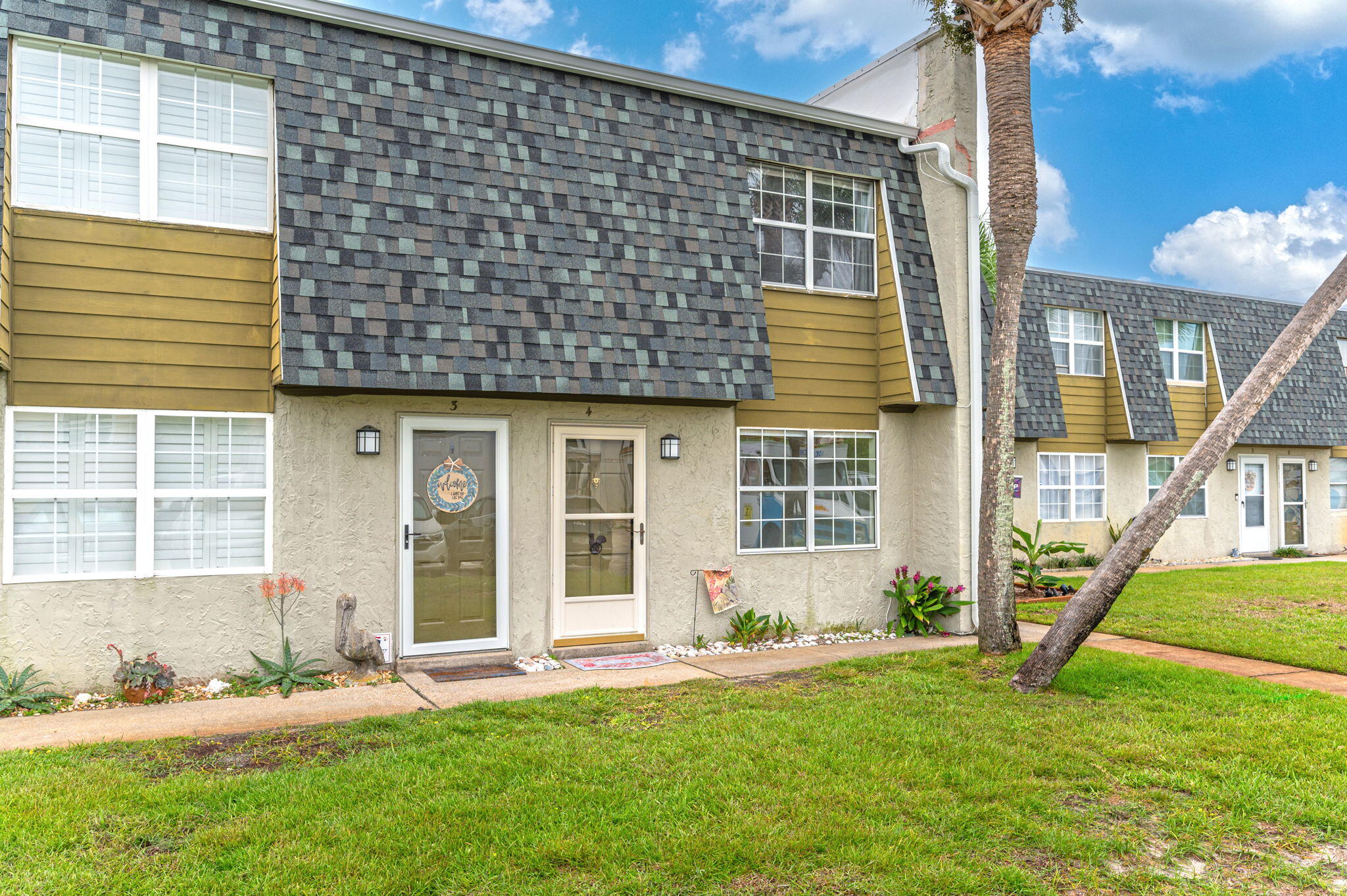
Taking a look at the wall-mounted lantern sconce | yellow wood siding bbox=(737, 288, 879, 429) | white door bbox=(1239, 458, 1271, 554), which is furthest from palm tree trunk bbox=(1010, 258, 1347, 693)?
white door bbox=(1239, 458, 1271, 554)

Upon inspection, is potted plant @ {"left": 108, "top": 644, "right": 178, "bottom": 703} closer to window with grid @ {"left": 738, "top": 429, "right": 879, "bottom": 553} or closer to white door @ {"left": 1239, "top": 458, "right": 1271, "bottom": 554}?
window with grid @ {"left": 738, "top": 429, "right": 879, "bottom": 553}

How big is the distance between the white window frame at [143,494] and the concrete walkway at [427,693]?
102 centimetres

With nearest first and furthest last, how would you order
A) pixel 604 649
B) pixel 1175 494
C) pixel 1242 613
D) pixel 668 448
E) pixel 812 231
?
pixel 1175 494, pixel 604 649, pixel 668 448, pixel 812 231, pixel 1242 613

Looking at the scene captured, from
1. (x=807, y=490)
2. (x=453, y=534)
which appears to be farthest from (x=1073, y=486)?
(x=453, y=534)

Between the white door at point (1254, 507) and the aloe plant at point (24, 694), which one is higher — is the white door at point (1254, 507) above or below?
above

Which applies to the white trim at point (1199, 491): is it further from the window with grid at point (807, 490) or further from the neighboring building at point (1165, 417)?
the window with grid at point (807, 490)

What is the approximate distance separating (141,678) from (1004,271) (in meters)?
7.60

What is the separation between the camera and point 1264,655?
26.7 ft

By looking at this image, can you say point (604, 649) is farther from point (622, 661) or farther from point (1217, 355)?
point (1217, 355)

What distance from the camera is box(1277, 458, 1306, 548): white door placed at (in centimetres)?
1872

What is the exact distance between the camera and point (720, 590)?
8.81m

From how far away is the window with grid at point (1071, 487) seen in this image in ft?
53.2

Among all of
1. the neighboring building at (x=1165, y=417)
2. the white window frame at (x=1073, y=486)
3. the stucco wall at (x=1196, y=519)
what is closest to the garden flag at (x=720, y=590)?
the neighboring building at (x=1165, y=417)

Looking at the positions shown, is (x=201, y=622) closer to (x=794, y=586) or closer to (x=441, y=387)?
(x=441, y=387)
